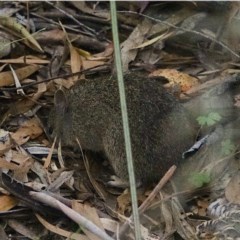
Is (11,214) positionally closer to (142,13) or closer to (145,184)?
(145,184)

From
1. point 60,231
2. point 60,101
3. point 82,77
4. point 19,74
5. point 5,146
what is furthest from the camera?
point 82,77

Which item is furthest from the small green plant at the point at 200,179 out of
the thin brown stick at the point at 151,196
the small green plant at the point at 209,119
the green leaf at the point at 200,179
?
the small green plant at the point at 209,119

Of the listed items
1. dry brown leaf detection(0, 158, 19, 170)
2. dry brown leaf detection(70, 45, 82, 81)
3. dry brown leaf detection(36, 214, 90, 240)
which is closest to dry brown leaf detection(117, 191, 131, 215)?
dry brown leaf detection(36, 214, 90, 240)

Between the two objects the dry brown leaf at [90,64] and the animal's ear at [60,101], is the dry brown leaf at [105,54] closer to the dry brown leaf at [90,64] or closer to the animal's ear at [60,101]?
the dry brown leaf at [90,64]

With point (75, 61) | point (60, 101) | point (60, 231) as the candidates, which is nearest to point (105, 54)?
point (75, 61)

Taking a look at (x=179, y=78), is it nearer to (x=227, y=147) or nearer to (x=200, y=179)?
(x=227, y=147)

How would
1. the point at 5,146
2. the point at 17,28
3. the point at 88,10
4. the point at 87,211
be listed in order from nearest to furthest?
the point at 87,211 < the point at 5,146 < the point at 17,28 < the point at 88,10

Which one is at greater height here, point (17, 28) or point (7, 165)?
point (17, 28)
